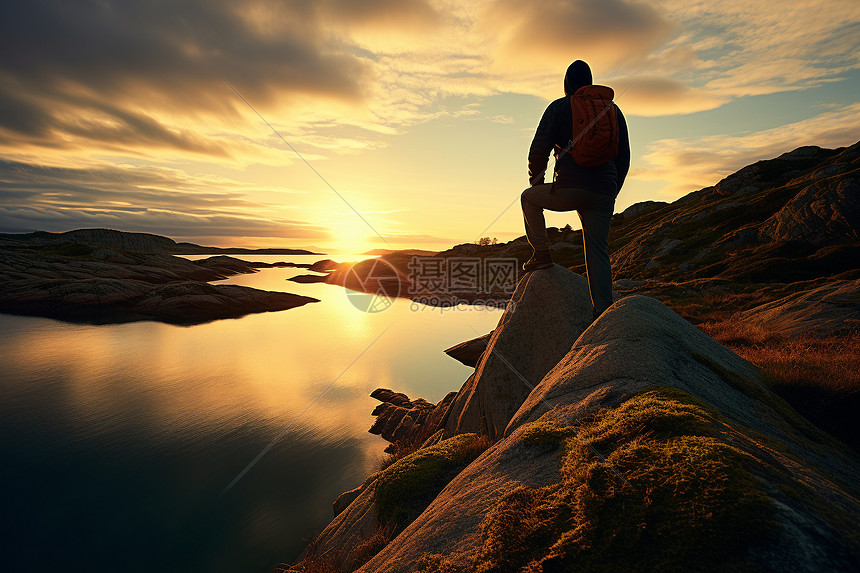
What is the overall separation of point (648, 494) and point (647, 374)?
2.30 m

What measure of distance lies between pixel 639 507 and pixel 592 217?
5696 millimetres

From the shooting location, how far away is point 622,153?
7125mm

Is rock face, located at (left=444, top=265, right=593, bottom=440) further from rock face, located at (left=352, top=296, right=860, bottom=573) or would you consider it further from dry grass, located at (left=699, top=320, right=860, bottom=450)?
dry grass, located at (left=699, top=320, right=860, bottom=450)

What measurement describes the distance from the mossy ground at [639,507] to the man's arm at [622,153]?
17.0 feet

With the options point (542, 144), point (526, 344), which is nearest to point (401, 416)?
point (526, 344)

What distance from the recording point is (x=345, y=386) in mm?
35438

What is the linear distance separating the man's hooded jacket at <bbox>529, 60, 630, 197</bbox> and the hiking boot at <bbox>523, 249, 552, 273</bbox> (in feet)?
8.09

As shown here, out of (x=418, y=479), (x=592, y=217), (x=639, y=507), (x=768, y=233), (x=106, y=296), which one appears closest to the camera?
(x=639, y=507)

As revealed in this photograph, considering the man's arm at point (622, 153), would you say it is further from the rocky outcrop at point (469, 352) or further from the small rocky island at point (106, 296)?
the small rocky island at point (106, 296)

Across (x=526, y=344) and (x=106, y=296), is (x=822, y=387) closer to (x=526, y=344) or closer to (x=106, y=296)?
(x=526, y=344)

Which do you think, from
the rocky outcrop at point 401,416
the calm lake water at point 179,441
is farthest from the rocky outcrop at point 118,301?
the rocky outcrop at point 401,416

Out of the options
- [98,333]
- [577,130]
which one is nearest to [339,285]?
[98,333]

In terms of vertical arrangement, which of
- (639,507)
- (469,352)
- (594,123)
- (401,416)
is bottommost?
(401,416)

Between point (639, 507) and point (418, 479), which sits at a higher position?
point (639, 507)
